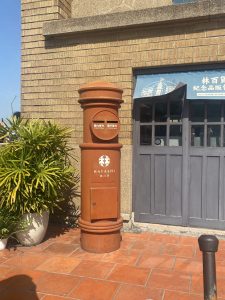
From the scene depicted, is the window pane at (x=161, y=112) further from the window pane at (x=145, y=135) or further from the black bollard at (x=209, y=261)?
the black bollard at (x=209, y=261)

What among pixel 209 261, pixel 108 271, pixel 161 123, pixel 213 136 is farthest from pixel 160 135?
pixel 209 261

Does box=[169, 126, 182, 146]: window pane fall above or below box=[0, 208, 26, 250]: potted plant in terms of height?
above

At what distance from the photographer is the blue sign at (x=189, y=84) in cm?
543

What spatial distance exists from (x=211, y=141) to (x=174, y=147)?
24.1 inches

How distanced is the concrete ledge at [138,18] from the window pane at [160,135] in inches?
68.3

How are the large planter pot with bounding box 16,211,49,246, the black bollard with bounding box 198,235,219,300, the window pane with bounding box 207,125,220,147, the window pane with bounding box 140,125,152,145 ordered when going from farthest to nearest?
the window pane with bounding box 140,125,152,145
the window pane with bounding box 207,125,220,147
the large planter pot with bounding box 16,211,49,246
the black bollard with bounding box 198,235,219,300

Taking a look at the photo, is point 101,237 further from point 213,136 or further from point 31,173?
point 213,136

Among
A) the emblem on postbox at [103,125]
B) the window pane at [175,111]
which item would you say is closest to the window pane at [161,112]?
the window pane at [175,111]

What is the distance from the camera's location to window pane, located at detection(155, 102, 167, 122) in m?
5.95

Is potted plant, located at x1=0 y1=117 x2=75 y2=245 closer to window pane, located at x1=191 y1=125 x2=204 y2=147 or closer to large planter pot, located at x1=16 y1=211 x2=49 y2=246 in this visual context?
large planter pot, located at x1=16 y1=211 x2=49 y2=246

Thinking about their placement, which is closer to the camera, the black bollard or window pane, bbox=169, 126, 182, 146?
the black bollard

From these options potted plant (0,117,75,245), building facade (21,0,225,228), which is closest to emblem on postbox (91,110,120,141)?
potted plant (0,117,75,245)

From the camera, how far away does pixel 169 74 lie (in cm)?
578

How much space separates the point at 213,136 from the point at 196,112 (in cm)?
49
